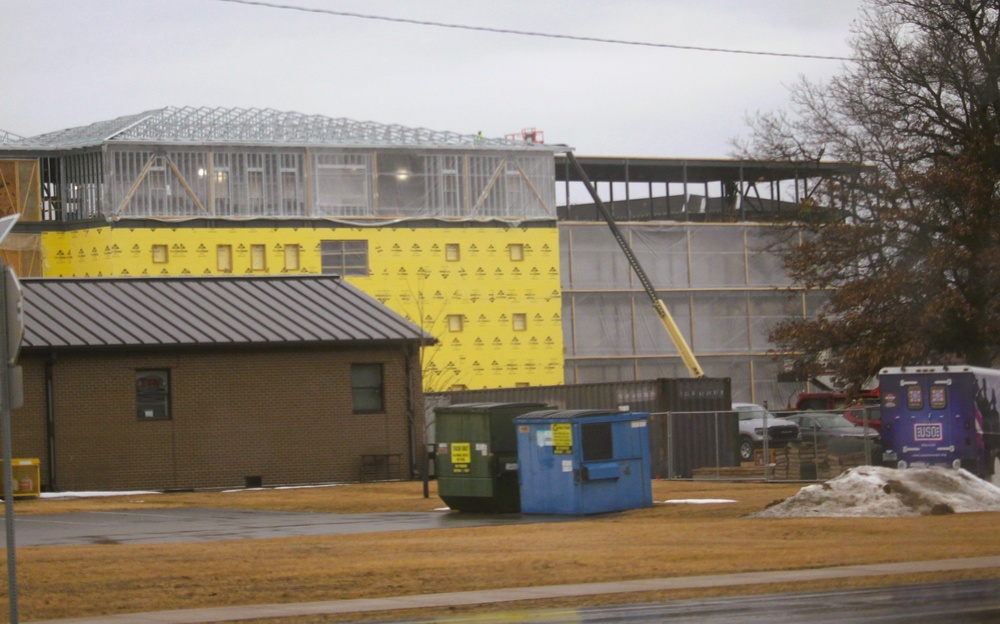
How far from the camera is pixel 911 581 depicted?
14789mm

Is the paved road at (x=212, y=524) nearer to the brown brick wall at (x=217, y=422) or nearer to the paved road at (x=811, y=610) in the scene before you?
the brown brick wall at (x=217, y=422)

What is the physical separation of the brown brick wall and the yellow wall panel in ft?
90.1

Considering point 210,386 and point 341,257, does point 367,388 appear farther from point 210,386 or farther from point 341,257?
point 341,257

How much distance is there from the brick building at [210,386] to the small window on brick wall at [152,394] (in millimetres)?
36

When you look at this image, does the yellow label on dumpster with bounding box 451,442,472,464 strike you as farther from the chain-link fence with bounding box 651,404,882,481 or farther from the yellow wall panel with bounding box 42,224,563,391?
the yellow wall panel with bounding box 42,224,563,391

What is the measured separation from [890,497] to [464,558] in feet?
28.4

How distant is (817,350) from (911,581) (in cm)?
2998

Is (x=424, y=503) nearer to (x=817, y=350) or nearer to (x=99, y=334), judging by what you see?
(x=99, y=334)

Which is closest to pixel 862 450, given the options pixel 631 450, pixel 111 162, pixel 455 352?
pixel 631 450

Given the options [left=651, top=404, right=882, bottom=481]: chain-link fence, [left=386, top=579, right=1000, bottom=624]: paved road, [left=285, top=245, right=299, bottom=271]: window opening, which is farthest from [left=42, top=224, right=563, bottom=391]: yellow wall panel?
[left=386, top=579, right=1000, bottom=624]: paved road

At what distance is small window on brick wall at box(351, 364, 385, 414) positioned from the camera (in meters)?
41.2

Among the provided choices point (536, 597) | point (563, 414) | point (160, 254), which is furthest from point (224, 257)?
point (536, 597)

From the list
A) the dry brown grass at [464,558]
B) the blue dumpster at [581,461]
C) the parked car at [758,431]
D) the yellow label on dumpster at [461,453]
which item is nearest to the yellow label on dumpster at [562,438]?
the blue dumpster at [581,461]

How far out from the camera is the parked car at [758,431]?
155 feet
